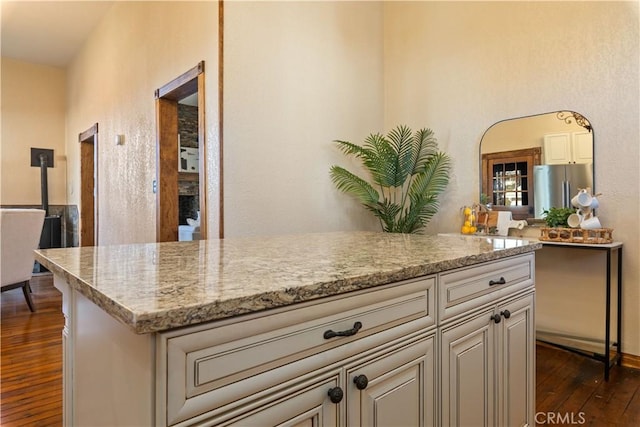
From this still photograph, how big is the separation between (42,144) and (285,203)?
5.34 metres

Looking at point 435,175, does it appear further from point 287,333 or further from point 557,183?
point 287,333

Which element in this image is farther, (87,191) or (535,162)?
(87,191)

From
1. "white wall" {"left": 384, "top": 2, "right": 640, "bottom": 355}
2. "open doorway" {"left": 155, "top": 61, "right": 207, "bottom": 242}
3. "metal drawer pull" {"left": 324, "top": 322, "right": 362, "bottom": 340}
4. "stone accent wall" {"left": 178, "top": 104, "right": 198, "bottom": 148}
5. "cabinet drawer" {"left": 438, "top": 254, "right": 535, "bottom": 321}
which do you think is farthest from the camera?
"stone accent wall" {"left": 178, "top": 104, "right": 198, "bottom": 148}

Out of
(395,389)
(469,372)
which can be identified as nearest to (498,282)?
(469,372)

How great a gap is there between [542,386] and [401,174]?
5.99 feet

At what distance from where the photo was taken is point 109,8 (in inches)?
177

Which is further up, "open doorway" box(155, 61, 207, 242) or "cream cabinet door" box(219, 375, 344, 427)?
"open doorway" box(155, 61, 207, 242)

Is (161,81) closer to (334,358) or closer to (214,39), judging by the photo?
(214,39)

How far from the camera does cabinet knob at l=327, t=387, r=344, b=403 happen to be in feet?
2.65

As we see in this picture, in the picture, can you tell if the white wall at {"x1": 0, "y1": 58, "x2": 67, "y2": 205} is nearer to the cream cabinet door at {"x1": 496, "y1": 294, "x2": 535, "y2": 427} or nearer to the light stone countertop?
the light stone countertop

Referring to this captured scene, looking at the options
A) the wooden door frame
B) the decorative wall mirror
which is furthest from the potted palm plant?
the wooden door frame

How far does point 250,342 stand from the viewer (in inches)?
26.8

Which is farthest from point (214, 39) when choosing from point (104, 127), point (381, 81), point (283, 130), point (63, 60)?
point (63, 60)

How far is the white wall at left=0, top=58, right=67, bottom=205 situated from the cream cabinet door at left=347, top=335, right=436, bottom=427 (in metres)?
6.84
